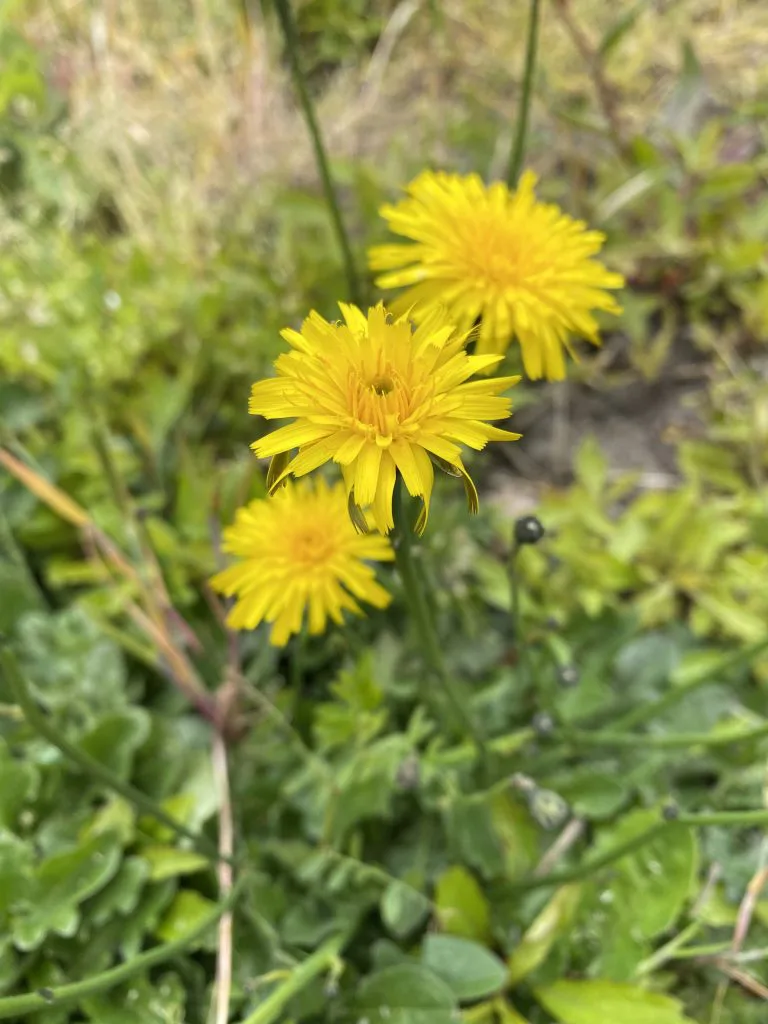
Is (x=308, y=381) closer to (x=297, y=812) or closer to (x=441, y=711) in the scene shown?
(x=441, y=711)

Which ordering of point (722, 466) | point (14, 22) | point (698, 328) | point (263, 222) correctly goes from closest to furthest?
point (722, 466) → point (698, 328) → point (263, 222) → point (14, 22)

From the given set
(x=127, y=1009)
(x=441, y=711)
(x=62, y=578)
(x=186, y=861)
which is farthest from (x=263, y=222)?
(x=127, y=1009)

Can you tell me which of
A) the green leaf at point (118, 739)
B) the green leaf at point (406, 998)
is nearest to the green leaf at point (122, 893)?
the green leaf at point (118, 739)

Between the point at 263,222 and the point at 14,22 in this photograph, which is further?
the point at 14,22

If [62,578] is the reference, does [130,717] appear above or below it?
below

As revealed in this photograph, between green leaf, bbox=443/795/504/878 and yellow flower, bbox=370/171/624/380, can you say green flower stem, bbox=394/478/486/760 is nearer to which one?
green leaf, bbox=443/795/504/878

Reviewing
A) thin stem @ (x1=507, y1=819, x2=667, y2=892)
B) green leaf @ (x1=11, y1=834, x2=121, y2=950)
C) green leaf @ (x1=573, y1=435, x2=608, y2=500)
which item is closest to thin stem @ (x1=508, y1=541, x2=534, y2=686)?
thin stem @ (x1=507, y1=819, x2=667, y2=892)

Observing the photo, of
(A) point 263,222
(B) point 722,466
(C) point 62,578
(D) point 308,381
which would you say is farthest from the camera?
(A) point 263,222
